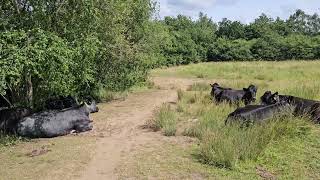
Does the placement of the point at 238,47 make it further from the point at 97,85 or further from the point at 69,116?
the point at 69,116

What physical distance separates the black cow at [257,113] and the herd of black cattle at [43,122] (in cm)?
406

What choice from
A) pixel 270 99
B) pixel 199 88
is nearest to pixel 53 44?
pixel 270 99

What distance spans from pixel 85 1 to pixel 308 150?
7100 millimetres

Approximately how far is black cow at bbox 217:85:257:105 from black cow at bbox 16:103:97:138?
17.4ft

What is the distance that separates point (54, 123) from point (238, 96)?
6826 mm

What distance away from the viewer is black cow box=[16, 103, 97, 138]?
1210 cm

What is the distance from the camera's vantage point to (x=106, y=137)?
11.6 m

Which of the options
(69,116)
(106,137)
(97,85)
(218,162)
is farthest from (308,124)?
(97,85)

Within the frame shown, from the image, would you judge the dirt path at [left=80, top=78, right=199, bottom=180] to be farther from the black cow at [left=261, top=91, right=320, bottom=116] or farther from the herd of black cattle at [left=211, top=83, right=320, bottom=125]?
the black cow at [left=261, top=91, right=320, bottom=116]

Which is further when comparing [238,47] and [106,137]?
[238,47]

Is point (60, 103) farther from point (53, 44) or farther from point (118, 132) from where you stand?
point (53, 44)

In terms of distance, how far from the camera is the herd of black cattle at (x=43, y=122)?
12.1 m

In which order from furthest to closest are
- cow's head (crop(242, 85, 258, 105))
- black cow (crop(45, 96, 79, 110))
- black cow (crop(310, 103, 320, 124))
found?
cow's head (crop(242, 85, 258, 105)) → black cow (crop(45, 96, 79, 110)) → black cow (crop(310, 103, 320, 124))

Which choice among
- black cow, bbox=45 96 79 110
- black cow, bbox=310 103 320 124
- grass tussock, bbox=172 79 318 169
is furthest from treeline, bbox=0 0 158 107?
black cow, bbox=310 103 320 124
